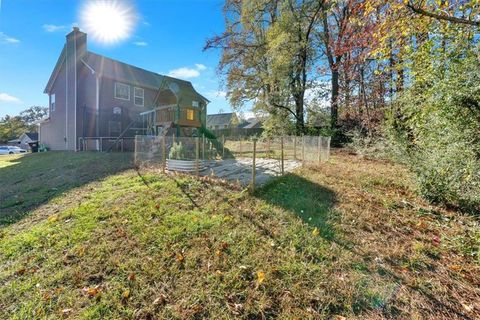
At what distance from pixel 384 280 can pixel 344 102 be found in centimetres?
1480

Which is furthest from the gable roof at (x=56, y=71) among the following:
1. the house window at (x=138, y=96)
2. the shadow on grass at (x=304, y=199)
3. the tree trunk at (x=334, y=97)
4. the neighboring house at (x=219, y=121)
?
the neighboring house at (x=219, y=121)

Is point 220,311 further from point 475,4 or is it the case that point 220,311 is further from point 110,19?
point 110,19

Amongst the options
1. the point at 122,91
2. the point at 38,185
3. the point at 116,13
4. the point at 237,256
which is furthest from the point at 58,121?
the point at 237,256

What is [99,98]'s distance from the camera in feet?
54.7

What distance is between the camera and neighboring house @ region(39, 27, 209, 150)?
16.4m

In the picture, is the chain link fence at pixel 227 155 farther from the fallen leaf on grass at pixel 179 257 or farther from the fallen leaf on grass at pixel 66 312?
the fallen leaf on grass at pixel 66 312

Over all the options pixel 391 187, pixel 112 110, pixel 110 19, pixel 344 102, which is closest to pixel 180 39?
pixel 110 19

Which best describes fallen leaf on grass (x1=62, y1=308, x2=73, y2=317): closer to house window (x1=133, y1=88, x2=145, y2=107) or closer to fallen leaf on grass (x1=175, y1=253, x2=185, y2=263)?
fallen leaf on grass (x1=175, y1=253, x2=185, y2=263)

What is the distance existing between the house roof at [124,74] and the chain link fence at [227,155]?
6249mm

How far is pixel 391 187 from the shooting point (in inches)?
245

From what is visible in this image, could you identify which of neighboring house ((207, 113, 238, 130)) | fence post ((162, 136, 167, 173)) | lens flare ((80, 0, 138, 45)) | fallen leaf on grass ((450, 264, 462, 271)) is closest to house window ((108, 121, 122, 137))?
lens flare ((80, 0, 138, 45))

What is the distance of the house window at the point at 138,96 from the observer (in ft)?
62.4

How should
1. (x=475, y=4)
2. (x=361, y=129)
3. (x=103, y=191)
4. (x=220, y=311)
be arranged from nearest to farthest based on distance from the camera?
(x=220, y=311) → (x=475, y=4) → (x=103, y=191) → (x=361, y=129)

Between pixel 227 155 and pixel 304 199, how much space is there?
7.01 metres
